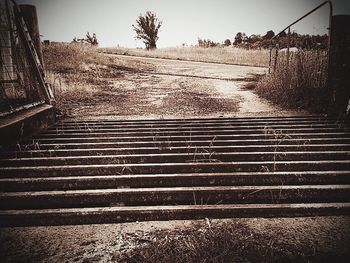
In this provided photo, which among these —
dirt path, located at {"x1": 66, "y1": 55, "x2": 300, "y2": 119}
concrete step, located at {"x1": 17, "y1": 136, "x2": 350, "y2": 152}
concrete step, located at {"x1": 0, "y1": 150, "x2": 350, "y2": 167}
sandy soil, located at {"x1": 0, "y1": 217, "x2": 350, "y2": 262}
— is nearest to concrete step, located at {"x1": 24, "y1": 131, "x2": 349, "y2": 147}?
concrete step, located at {"x1": 17, "y1": 136, "x2": 350, "y2": 152}

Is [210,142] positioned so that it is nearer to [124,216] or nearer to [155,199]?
[155,199]

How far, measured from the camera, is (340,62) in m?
3.91

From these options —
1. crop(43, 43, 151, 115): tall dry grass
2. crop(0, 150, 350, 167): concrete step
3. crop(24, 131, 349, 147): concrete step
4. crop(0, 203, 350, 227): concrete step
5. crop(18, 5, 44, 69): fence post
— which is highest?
crop(18, 5, 44, 69): fence post

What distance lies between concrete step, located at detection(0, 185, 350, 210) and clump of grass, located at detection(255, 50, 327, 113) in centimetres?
270

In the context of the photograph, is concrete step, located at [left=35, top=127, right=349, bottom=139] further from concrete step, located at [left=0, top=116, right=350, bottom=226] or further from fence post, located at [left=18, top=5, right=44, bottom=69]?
fence post, located at [left=18, top=5, right=44, bottom=69]

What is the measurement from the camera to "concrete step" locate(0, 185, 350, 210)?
6.36ft

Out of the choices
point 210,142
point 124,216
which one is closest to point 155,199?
point 124,216

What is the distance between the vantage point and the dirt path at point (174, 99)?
4973mm

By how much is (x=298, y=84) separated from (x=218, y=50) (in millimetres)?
16634

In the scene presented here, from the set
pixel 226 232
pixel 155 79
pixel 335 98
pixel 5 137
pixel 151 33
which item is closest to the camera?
pixel 226 232

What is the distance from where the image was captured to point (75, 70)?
31.7 feet

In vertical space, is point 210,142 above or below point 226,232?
above

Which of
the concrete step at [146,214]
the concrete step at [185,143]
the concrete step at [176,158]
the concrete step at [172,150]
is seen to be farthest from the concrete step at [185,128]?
the concrete step at [146,214]

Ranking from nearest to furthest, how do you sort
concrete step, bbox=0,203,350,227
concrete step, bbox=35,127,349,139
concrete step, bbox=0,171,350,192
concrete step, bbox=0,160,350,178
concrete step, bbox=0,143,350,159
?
1. concrete step, bbox=0,203,350,227
2. concrete step, bbox=0,171,350,192
3. concrete step, bbox=0,160,350,178
4. concrete step, bbox=0,143,350,159
5. concrete step, bbox=35,127,349,139
